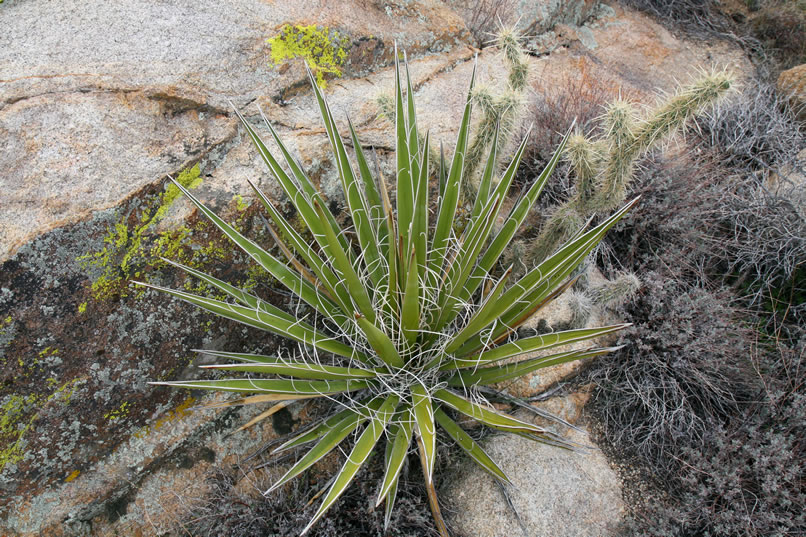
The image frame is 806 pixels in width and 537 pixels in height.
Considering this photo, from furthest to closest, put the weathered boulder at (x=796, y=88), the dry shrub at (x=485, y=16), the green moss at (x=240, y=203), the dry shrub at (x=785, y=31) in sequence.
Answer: the dry shrub at (x=785, y=31)
the dry shrub at (x=485, y=16)
the weathered boulder at (x=796, y=88)
the green moss at (x=240, y=203)

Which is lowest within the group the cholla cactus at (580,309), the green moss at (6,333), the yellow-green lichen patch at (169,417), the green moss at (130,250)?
the yellow-green lichen patch at (169,417)

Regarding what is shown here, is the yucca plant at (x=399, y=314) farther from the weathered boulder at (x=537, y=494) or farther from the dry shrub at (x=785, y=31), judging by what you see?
the dry shrub at (x=785, y=31)

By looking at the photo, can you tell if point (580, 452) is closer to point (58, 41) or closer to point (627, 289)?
point (627, 289)

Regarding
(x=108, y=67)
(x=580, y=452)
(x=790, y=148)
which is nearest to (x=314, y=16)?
(x=108, y=67)

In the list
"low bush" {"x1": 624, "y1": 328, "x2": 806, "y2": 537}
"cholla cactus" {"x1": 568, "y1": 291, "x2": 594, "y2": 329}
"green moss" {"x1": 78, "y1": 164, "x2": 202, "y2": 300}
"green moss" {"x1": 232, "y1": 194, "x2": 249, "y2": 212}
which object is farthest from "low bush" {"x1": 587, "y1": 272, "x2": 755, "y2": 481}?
"green moss" {"x1": 78, "y1": 164, "x2": 202, "y2": 300}

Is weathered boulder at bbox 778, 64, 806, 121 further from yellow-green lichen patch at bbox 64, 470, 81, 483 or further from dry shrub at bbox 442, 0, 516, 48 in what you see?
yellow-green lichen patch at bbox 64, 470, 81, 483

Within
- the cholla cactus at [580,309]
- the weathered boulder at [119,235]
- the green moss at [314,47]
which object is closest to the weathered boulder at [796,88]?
the cholla cactus at [580,309]
